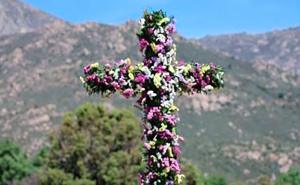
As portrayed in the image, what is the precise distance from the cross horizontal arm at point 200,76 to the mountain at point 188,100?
7727cm

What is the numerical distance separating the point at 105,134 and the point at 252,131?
7573 cm

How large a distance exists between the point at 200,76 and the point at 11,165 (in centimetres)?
4577

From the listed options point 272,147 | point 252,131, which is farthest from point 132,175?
point 252,131

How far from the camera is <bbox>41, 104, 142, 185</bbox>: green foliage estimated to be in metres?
35.8

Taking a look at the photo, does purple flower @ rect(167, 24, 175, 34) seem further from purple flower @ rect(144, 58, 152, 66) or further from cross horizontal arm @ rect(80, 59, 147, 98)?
cross horizontal arm @ rect(80, 59, 147, 98)

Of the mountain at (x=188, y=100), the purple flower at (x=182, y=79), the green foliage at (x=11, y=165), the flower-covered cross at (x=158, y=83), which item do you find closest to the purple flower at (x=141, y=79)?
the flower-covered cross at (x=158, y=83)

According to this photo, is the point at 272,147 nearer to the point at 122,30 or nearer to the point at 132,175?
the point at 122,30

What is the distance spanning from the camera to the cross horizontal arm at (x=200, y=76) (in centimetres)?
852

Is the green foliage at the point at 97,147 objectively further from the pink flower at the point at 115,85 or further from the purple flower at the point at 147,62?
the purple flower at the point at 147,62

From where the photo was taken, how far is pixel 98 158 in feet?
119

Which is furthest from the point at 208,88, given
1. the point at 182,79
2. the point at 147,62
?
the point at 147,62

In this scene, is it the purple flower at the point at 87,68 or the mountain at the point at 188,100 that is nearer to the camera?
the purple flower at the point at 87,68

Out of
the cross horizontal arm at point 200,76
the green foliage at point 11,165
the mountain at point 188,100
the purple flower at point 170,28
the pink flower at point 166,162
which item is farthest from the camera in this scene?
the mountain at point 188,100

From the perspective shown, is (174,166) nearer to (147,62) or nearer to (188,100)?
(147,62)
